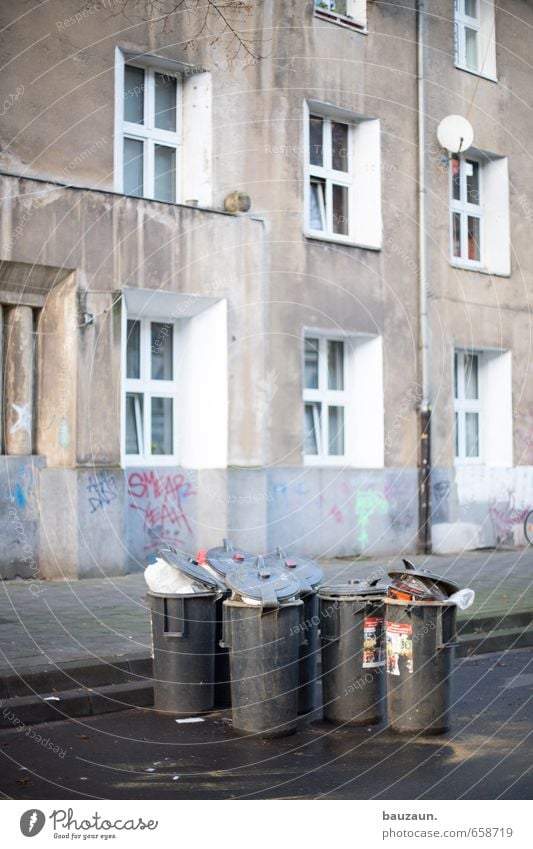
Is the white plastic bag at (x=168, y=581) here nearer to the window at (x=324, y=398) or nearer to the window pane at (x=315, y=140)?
the window at (x=324, y=398)

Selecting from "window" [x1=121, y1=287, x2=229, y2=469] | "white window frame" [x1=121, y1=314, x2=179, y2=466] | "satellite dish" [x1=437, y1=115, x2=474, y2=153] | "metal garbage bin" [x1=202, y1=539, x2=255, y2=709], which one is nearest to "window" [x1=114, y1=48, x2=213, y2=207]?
"window" [x1=121, y1=287, x2=229, y2=469]

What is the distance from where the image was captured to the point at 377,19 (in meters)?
17.0

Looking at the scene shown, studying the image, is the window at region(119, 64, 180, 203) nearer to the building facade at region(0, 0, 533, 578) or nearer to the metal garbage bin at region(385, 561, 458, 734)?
the building facade at region(0, 0, 533, 578)

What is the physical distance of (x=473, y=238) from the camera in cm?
1912

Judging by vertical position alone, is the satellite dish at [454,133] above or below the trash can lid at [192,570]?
above

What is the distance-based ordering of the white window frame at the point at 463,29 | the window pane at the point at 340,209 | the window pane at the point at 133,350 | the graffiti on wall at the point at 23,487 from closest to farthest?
1. the graffiti on wall at the point at 23,487
2. the window pane at the point at 133,350
3. the window pane at the point at 340,209
4. the white window frame at the point at 463,29

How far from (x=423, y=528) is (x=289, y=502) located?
2.80 m

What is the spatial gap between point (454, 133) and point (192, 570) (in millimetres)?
11884

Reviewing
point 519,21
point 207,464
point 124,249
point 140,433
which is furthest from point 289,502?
point 519,21

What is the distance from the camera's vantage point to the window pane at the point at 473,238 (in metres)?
19.0

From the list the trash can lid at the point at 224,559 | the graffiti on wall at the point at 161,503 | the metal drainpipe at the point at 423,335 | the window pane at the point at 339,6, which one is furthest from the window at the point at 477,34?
the trash can lid at the point at 224,559

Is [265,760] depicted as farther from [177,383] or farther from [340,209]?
[340,209]

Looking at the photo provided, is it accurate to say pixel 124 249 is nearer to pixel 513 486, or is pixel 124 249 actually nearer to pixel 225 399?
pixel 225 399

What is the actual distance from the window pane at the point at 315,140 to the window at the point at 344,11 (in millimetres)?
1448
